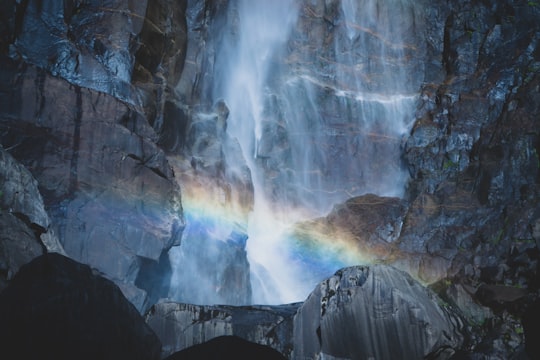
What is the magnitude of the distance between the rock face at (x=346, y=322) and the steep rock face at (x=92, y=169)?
6.95 ft

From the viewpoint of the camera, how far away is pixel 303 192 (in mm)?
33188

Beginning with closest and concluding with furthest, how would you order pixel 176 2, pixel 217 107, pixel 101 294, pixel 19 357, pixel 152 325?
1. pixel 19 357
2. pixel 101 294
3. pixel 152 325
4. pixel 176 2
5. pixel 217 107

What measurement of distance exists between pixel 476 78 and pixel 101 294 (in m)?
28.3

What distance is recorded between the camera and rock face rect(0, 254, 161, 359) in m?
9.97

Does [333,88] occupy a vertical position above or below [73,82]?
above

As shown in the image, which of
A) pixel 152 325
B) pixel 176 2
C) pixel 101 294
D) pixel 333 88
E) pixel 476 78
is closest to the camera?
pixel 101 294

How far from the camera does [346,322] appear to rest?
1370cm

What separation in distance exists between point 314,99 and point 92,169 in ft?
69.3

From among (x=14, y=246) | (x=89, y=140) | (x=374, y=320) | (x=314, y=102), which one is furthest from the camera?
(x=314, y=102)

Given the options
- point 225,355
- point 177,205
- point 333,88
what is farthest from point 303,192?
point 225,355

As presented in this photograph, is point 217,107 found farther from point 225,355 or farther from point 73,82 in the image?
point 225,355

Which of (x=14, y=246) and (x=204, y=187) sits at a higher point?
(x=204, y=187)

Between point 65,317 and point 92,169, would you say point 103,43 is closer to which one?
point 92,169

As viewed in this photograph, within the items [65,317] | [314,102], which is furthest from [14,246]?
[314,102]
